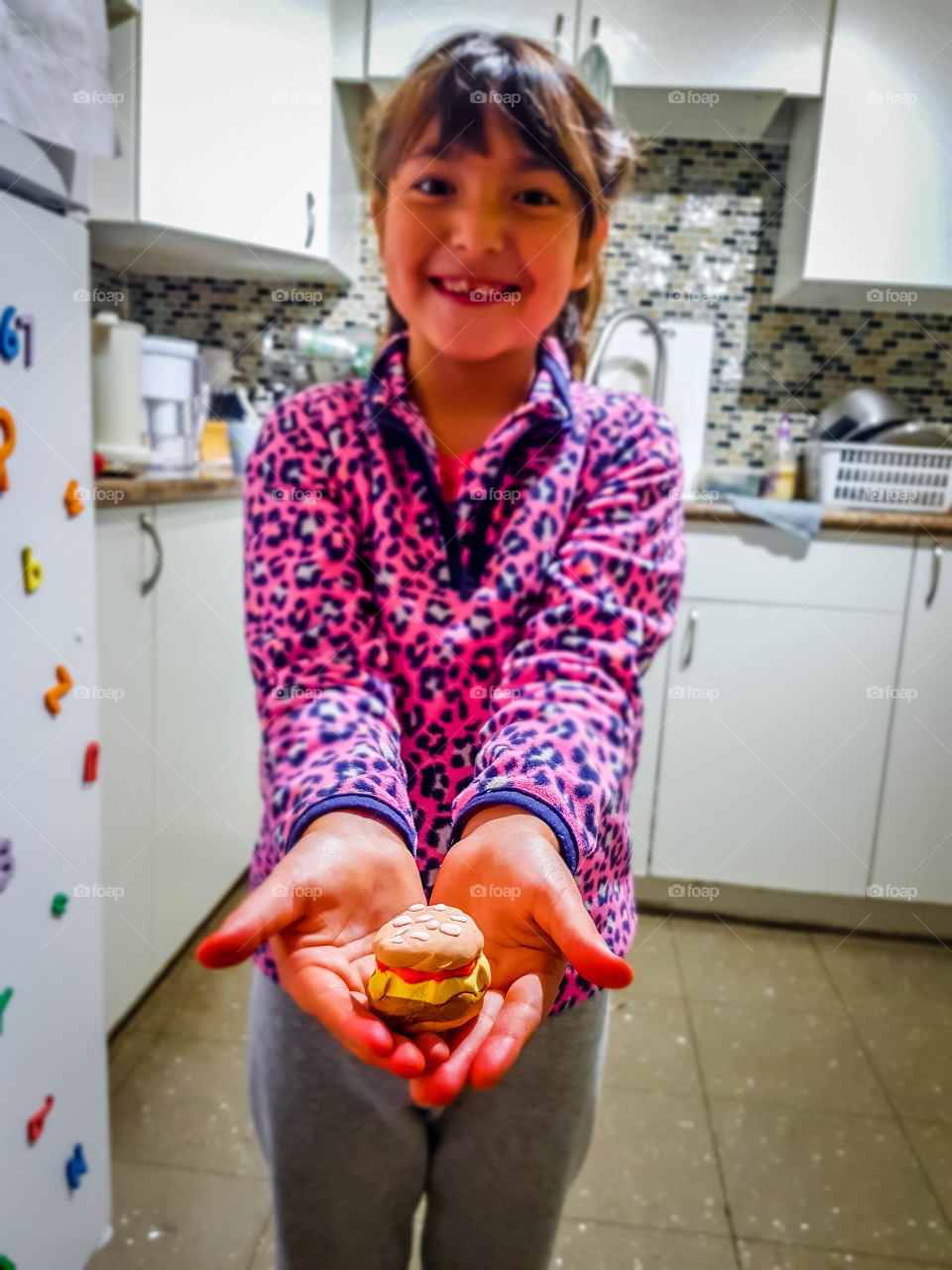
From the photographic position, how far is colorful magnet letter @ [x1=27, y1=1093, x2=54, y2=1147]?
0.68 m

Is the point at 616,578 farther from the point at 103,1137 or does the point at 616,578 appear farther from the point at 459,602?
the point at 103,1137

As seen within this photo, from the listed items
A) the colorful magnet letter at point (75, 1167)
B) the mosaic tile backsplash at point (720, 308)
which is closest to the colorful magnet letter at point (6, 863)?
the colorful magnet letter at point (75, 1167)

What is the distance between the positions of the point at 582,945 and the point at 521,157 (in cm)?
38

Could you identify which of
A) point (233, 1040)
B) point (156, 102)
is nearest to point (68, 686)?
point (233, 1040)

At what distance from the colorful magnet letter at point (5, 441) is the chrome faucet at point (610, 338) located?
3.06ft

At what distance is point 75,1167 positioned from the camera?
0.74 meters

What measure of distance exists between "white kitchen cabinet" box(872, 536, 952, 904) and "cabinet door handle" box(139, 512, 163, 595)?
42.4 inches

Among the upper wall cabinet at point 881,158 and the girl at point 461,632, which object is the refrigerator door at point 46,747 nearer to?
the girl at point 461,632

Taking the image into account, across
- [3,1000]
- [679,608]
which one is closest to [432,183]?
[3,1000]

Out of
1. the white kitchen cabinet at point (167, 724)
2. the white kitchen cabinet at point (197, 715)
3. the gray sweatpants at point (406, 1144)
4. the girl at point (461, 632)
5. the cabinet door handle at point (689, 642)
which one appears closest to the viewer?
the girl at point (461, 632)

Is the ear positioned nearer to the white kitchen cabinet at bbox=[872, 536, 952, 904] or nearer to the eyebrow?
the eyebrow

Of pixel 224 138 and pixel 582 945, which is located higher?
pixel 224 138

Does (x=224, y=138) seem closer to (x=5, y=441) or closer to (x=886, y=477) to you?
(x=5, y=441)

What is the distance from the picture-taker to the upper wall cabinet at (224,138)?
43.3 inches
